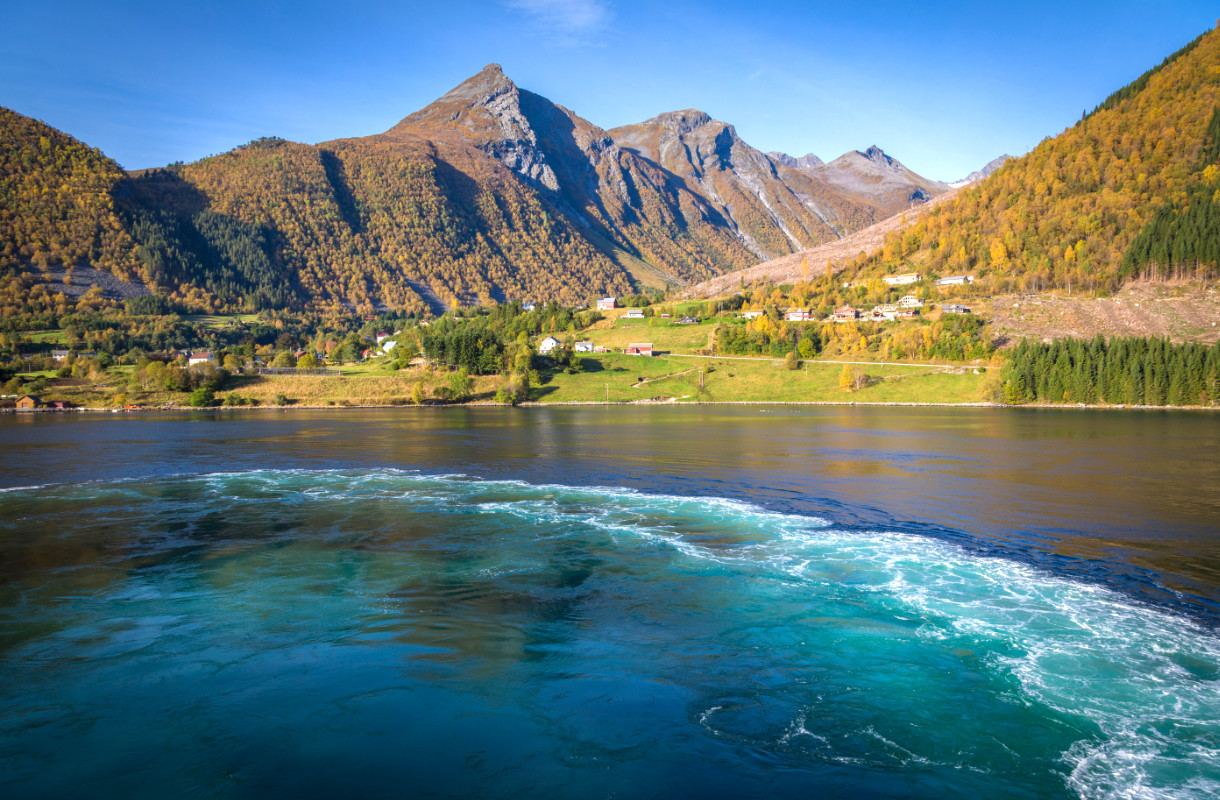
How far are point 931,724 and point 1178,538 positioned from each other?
791 inches

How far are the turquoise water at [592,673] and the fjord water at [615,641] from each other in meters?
0.07

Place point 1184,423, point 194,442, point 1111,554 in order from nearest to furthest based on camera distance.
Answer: point 1111,554
point 194,442
point 1184,423

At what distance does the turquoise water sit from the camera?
10672 millimetres

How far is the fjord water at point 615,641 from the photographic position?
1084 cm

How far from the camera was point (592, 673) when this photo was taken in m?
13.7

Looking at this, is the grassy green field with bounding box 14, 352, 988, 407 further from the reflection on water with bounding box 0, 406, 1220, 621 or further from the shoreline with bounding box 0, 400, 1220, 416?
the reflection on water with bounding box 0, 406, 1220, 621

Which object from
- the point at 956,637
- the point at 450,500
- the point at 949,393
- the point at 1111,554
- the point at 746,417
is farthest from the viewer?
the point at 949,393

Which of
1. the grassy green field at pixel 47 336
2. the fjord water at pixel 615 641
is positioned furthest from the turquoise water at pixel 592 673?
the grassy green field at pixel 47 336

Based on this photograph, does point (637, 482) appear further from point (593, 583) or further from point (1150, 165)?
point (1150, 165)

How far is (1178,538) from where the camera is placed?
24.8 metres

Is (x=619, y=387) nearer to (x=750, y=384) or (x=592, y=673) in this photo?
(x=750, y=384)

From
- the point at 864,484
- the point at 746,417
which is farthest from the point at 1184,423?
the point at 864,484

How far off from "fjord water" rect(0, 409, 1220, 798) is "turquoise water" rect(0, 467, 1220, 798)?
2.8 inches

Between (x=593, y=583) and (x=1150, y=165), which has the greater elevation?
(x=1150, y=165)
